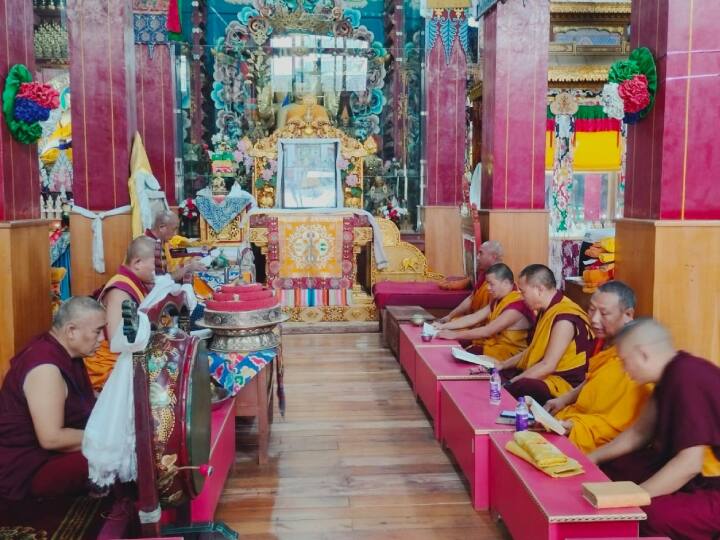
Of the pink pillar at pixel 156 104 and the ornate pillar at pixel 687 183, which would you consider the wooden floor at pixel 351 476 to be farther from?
the pink pillar at pixel 156 104

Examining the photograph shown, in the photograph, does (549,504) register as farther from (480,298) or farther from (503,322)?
(480,298)

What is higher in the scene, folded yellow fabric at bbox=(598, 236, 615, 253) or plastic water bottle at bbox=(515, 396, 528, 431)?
folded yellow fabric at bbox=(598, 236, 615, 253)

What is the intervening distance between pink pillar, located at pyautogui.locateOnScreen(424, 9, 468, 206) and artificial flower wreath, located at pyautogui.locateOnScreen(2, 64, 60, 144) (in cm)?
851

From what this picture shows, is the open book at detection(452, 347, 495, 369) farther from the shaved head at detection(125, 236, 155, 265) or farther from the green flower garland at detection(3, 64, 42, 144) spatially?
the green flower garland at detection(3, 64, 42, 144)

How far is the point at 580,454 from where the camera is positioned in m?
3.31

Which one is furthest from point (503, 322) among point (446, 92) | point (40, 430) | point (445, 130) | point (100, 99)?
point (446, 92)

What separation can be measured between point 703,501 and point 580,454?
564 millimetres

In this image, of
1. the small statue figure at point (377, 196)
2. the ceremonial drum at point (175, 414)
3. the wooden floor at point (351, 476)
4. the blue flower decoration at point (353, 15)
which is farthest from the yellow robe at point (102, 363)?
the blue flower decoration at point (353, 15)

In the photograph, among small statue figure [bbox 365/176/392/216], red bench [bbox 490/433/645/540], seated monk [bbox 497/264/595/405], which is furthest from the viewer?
small statue figure [bbox 365/176/392/216]

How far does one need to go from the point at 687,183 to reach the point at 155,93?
9.49 metres

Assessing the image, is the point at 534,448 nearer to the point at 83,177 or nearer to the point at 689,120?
the point at 689,120

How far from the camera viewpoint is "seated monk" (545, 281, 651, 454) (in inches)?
142

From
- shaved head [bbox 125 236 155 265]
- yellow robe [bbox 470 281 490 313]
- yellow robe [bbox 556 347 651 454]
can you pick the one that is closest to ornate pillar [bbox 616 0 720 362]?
yellow robe [bbox 556 347 651 454]

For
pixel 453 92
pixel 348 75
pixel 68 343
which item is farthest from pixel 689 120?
pixel 348 75
